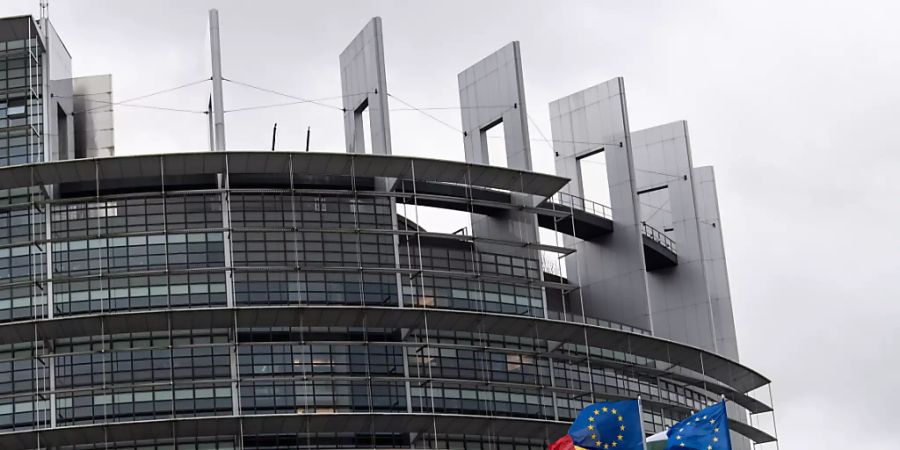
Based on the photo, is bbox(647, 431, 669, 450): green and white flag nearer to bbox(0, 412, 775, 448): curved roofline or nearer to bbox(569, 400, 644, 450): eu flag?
bbox(569, 400, 644, 450): eu flag

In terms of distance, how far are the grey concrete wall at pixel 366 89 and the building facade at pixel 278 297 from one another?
0.13 metres

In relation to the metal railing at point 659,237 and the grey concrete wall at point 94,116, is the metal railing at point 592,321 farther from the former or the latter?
the grey concrete wall at point 94,116

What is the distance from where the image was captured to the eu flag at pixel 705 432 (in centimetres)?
4256

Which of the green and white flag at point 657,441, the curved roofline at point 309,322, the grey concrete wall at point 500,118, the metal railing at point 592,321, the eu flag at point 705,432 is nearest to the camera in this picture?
the eu flag at point 705,432

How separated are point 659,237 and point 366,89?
2295 cm

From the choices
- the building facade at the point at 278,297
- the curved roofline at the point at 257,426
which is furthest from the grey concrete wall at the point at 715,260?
the curved roofline at the point at 257,426

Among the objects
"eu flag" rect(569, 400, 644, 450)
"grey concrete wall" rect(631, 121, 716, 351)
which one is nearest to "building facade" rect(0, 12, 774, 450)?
"grey concrete wall" rect(631, 121, 716, 351)

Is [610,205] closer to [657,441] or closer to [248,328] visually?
[248,328]

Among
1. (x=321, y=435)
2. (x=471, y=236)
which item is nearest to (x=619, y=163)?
(x=471, y=236)

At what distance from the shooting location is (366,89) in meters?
74.2

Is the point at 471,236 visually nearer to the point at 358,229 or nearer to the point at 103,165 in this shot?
the point at 358,229

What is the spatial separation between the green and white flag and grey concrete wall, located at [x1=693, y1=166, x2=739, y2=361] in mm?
33648

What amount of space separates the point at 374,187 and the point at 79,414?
1578 cm

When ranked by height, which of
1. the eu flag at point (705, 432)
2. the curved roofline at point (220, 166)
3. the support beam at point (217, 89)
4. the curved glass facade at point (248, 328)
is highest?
the support beam at point (217, 89)
